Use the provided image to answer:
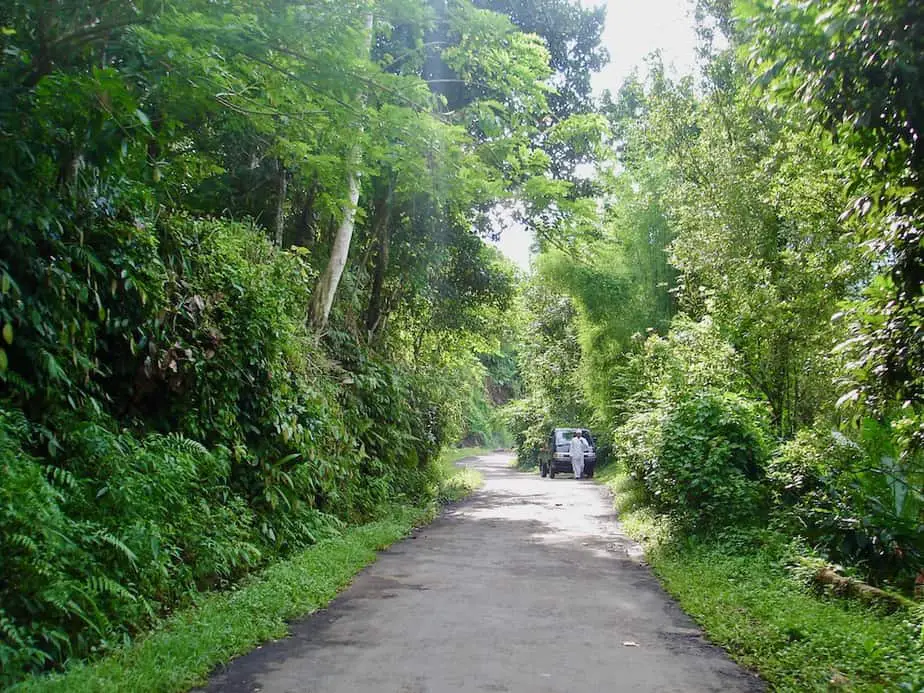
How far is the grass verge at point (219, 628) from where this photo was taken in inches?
195

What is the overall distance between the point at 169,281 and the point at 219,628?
3.58 meters

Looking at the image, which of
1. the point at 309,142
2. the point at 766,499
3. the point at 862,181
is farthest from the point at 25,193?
the point at 766,499

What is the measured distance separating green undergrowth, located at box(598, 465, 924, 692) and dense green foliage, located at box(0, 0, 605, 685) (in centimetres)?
455

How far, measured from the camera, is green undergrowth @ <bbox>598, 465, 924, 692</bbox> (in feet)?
17.8

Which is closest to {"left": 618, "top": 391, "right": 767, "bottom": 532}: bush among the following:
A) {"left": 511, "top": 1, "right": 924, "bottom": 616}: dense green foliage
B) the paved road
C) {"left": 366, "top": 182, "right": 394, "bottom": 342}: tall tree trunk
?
{"left": 511, "top": 1, "right": 924, "bottom": 616}: dense green foliage

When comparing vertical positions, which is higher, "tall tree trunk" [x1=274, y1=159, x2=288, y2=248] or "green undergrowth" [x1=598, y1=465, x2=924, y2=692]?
"tall tree trunk" [x1=274, y1=159, x2=288, y2=248]

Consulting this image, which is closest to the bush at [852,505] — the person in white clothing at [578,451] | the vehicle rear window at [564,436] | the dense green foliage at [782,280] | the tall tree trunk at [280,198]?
the dense green foliage at [782,280]

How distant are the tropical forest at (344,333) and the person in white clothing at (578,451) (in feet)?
43.8

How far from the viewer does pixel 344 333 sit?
15.4 metres

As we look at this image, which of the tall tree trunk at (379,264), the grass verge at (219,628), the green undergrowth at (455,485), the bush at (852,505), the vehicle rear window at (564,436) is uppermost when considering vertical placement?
the tall tree trunk at (379,264)

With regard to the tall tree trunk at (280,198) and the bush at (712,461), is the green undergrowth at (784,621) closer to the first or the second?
the bush at (712,461)

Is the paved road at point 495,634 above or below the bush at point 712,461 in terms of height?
below

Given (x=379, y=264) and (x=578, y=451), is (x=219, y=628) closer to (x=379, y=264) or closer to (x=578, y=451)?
(x=379, y=264)

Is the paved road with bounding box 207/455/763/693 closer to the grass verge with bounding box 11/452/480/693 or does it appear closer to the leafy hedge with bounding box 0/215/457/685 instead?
the grass verge with bounding box 11/452/480/693
